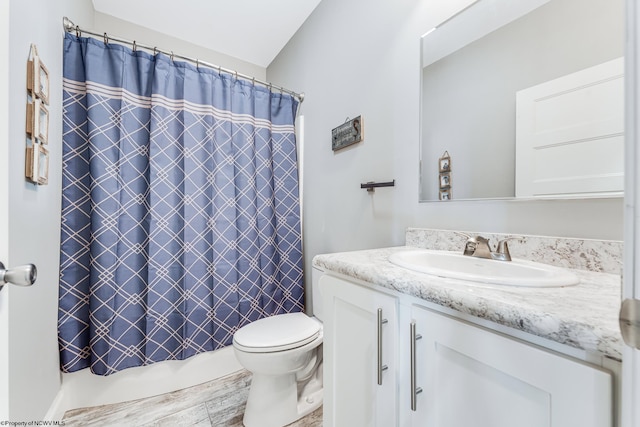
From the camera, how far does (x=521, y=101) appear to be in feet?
2.89

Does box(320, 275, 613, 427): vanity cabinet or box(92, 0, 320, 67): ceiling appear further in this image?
box(92, 0, 320, 67): ceiling

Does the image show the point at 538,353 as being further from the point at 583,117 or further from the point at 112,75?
the point at 112,75

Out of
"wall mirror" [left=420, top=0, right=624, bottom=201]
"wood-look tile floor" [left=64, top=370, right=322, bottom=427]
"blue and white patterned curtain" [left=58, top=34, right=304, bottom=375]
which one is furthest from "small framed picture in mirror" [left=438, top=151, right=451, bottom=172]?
"wood-look tile floor" [left=64, top=370, right=322, bottom=427]

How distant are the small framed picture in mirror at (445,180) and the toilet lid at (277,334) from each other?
3.13ft

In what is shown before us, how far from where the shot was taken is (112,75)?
4.70 feet

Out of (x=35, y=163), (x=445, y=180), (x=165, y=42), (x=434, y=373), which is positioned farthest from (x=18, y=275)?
(x=165, y=42)

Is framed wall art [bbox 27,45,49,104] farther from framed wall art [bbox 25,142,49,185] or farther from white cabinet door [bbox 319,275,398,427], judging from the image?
white cabinet door [bbox 319,275,398,427]

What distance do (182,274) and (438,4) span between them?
1.87 meters

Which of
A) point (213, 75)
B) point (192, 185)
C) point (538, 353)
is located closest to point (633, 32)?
point (538, 353)

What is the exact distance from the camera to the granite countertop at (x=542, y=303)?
362 mm

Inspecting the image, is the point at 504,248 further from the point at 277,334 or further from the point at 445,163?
the point at 277,334

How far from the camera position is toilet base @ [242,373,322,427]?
1253mm

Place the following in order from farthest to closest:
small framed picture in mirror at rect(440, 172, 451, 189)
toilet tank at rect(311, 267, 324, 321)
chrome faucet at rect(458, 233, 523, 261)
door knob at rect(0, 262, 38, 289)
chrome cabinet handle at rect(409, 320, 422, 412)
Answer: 1. toilet tank at rect(311, 267, 324, 321)
2. small framed picture in mirror at rect(440, 172, 451, 189)
3. chrome faucet at rect(458, 233, 523, 261)
4. chrome cabinet handle at rect(409, 320, 422, 412)
5. door knob at rect(0, 262, 38, 289)

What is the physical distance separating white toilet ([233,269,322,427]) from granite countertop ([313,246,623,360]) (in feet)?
2.46
